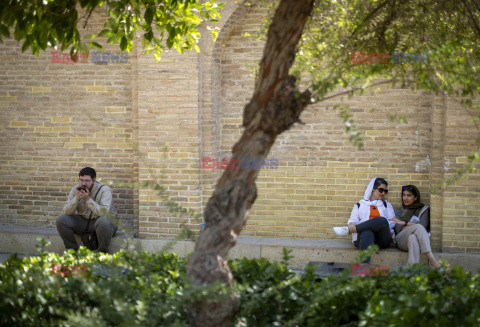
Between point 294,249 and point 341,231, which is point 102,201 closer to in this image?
point 294,249

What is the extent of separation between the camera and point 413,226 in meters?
7.30

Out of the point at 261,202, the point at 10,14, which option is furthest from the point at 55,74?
the point at 10,14

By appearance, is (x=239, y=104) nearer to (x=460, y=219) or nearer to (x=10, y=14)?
(x=460, y=219)

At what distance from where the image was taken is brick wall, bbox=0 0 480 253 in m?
7.85

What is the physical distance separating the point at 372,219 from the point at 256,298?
4054mm

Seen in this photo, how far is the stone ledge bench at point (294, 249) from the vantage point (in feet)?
24.5

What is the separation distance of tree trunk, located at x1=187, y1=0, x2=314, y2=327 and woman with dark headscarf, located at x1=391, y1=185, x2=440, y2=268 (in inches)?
161

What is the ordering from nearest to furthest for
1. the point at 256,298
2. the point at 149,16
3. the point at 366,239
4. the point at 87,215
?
the point at 256,298 < the point at 149,16 < the point at 366,239 < the point at 87,215

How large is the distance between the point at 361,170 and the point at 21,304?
5.45 meters

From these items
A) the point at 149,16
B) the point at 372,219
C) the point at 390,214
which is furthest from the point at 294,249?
the point at 149,16

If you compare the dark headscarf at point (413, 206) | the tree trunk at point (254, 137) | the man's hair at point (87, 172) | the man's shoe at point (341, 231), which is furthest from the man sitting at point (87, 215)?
the tree trunk at point (254, 137)

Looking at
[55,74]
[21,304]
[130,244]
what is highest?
[55,74]

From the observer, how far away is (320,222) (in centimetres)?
832

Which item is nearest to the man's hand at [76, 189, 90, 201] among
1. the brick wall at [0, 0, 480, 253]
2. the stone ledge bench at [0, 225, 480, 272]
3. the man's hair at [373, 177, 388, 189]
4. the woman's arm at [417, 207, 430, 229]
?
the brick wall at [0, 0, 480, 253]
